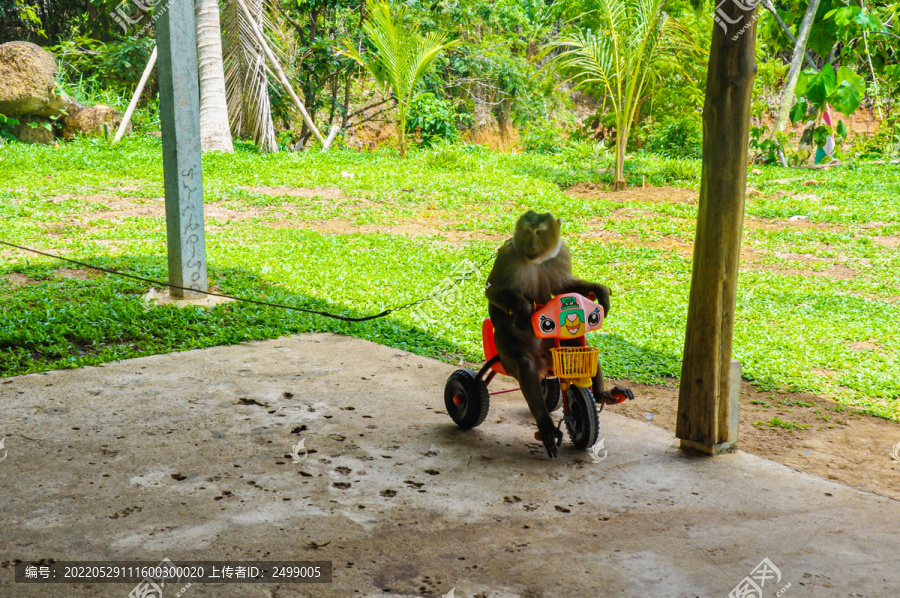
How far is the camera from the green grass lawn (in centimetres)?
605

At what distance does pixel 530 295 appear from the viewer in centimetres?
410

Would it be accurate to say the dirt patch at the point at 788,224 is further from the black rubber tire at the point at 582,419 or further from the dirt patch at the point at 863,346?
the black rubber tire at the point at 582,419

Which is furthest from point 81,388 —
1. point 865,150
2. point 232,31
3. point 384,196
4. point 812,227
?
point 865,150

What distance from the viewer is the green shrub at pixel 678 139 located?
16656mm

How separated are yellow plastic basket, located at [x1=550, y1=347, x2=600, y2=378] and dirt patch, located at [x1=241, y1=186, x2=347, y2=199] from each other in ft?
27.3

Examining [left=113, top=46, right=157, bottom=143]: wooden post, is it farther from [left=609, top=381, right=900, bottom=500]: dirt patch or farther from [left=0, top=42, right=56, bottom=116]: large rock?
[left=609, top=381, right=900, bottom=500]: dirt patch

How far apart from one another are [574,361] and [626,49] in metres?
9.49

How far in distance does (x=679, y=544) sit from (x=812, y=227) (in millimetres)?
8889

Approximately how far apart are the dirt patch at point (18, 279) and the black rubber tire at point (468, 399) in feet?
15.8

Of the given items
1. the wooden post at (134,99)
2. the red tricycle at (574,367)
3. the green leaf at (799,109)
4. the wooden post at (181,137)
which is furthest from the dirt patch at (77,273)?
the wooden post at (134,99)

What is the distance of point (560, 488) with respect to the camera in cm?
361

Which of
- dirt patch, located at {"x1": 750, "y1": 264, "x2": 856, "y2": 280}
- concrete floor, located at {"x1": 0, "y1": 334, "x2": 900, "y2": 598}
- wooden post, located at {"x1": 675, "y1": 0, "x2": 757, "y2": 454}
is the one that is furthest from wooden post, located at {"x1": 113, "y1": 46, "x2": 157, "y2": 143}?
wooden post, located at {"x1": 675, "y1": 0, "x2": 757, "y2": 454}

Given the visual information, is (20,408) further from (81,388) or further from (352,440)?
(352,440)

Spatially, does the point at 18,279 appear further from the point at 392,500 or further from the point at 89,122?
the point at 89,122
